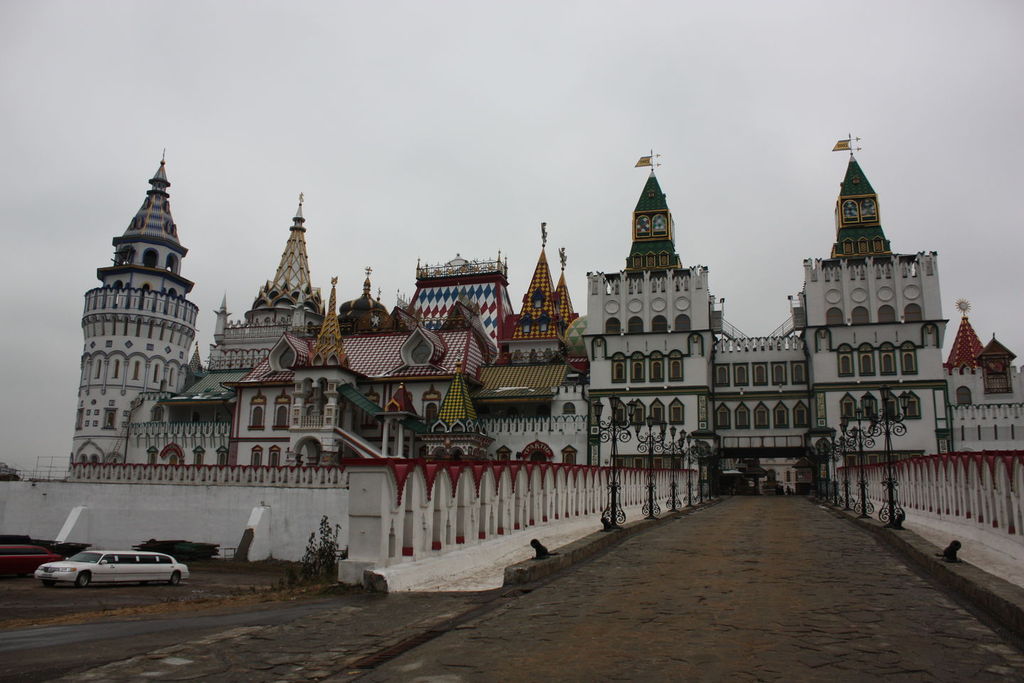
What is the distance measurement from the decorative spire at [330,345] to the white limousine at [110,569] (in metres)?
21.9

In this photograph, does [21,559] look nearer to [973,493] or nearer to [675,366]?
[973,493]

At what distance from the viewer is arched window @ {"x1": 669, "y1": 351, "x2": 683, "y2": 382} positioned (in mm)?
48281

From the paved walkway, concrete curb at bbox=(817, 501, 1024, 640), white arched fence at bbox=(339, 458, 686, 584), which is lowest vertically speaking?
the paved walkway

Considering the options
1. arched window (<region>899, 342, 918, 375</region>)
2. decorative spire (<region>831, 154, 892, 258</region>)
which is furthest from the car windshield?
decorative spire (<region>831, 154, 892, 258</region>)

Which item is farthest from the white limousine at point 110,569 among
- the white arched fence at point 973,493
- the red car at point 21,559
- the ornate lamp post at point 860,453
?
the white arched fence at point 973,493

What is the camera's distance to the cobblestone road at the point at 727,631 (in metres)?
6.19

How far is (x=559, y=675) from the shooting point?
239 inches

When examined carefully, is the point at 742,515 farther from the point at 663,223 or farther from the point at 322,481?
the point at 663,223

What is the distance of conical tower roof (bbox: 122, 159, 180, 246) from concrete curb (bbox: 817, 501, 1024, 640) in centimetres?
5763

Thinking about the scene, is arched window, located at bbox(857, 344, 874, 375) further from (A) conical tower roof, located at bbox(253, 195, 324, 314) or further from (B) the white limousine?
(A) conical tower roof, located at bbox(253, 195, 324, 314)

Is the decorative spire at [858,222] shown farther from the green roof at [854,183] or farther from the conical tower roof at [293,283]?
the conical tower roof at [293,283]

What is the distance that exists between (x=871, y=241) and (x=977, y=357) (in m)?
14.1

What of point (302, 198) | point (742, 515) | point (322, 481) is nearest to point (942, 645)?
point (742, 515)

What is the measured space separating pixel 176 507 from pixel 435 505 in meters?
25.8
